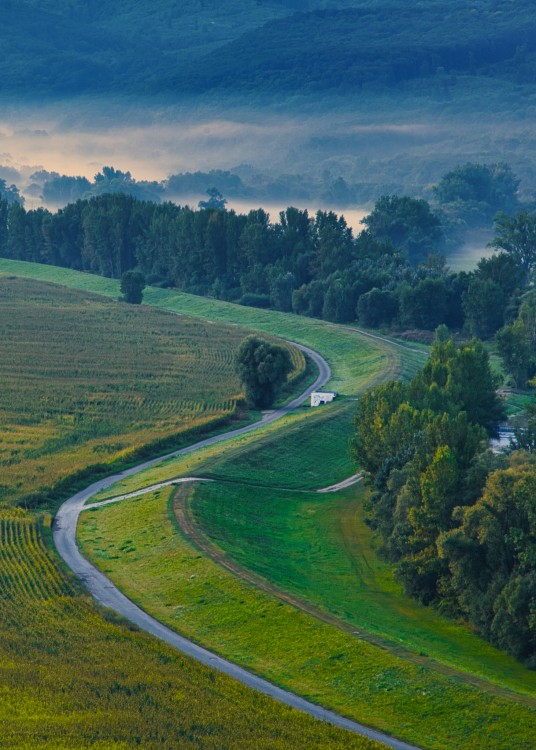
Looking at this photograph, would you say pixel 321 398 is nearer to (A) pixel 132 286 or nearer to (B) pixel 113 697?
(B) pixel 113 697

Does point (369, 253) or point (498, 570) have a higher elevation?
point (369, 253)

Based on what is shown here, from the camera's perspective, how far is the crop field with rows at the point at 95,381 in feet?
304

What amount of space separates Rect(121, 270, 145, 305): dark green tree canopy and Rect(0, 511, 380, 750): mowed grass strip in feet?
405

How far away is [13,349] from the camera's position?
136500 millimetres

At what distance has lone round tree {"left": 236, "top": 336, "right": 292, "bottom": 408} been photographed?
109812 millimetres

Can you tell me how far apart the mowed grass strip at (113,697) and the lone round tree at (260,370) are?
53.8 m

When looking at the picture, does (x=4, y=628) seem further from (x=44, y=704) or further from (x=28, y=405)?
(x=28, y=405)

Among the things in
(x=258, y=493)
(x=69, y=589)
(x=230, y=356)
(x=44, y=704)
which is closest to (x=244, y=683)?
(x=44, y=704)

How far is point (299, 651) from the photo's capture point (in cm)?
5397

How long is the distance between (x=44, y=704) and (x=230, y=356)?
308ft

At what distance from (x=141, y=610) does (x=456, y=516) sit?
16.5m

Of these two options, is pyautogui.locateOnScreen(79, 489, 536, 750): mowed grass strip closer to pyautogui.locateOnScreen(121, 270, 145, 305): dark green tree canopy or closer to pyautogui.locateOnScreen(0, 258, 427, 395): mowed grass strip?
pyautogui.locateOnScreen(0, 258, 427, 395): mowed grass strip

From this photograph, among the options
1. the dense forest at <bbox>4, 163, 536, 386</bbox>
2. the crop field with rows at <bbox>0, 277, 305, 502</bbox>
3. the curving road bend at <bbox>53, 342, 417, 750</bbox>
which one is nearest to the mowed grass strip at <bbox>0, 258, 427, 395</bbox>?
the dense forest at <bbox>4, 163, 536, 386</bbox>

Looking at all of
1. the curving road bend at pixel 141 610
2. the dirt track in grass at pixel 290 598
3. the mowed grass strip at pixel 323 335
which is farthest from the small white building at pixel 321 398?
the dirt track in grass at pixel 290 598
